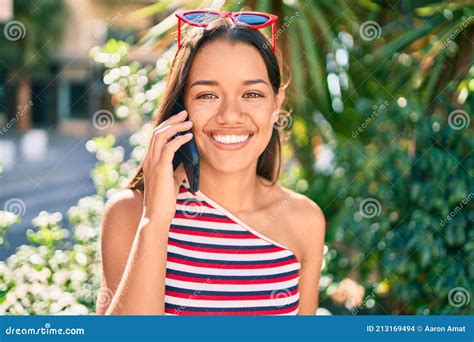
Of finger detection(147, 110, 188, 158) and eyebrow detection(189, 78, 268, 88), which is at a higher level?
eyebrow detection(189, 78, 268, 88)

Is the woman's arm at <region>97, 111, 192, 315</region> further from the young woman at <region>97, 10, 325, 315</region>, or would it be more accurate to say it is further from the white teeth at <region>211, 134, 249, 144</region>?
the white teeth at <region>211, 134, 249, 144</region>

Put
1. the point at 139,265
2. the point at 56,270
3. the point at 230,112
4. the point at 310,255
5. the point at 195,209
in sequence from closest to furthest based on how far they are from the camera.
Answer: the point at 139,265 → the point at 230,112 → the point at 195,209 → the point at 310,255 → the point at 56,270

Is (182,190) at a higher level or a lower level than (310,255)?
higher

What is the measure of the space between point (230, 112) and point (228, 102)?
0.12ft

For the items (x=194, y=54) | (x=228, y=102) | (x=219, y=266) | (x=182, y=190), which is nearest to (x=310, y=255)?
(x=219, y=266)

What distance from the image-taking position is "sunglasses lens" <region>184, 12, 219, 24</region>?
2160mm

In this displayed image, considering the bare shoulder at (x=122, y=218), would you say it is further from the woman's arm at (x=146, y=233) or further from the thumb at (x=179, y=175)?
the thumb at (x=179, y=175)

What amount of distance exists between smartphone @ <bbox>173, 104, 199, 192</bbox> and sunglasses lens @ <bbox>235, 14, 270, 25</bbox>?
0.45 meters

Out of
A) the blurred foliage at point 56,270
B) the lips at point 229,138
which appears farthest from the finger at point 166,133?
the blurred foliage at point 56,270

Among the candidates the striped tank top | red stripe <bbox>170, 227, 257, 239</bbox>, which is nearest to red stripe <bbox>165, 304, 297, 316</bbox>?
the striped tank top

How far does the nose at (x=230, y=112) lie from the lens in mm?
2062

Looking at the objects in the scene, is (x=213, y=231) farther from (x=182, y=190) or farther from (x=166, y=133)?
(x=166, y=133)

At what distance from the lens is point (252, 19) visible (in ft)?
7.22

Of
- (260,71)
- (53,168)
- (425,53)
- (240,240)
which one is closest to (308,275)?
(240,240)
